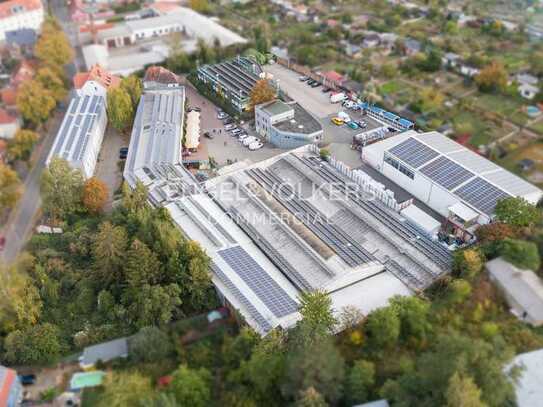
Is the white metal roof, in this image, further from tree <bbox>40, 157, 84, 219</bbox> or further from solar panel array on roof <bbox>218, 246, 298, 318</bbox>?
solar panel array on roof <bbox>218, 246, 298, 318</bbox>

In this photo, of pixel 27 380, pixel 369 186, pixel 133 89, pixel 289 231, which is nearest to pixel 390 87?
pixel 369 186

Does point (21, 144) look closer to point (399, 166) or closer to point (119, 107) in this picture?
point (119, 107)

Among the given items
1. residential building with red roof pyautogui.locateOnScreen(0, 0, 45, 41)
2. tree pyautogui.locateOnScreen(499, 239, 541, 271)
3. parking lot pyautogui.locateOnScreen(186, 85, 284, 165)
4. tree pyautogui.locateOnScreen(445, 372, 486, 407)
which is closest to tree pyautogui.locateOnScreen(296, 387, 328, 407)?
tree pyautogui.locateOnScreen(445, 372, 486, 407)

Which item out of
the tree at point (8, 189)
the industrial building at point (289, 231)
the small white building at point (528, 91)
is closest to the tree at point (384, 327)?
the industrial building at point (289, 231)

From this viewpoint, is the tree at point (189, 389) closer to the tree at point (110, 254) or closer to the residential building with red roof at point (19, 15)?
the tree at point (110, 254)

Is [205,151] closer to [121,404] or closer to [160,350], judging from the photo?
[160,350]
